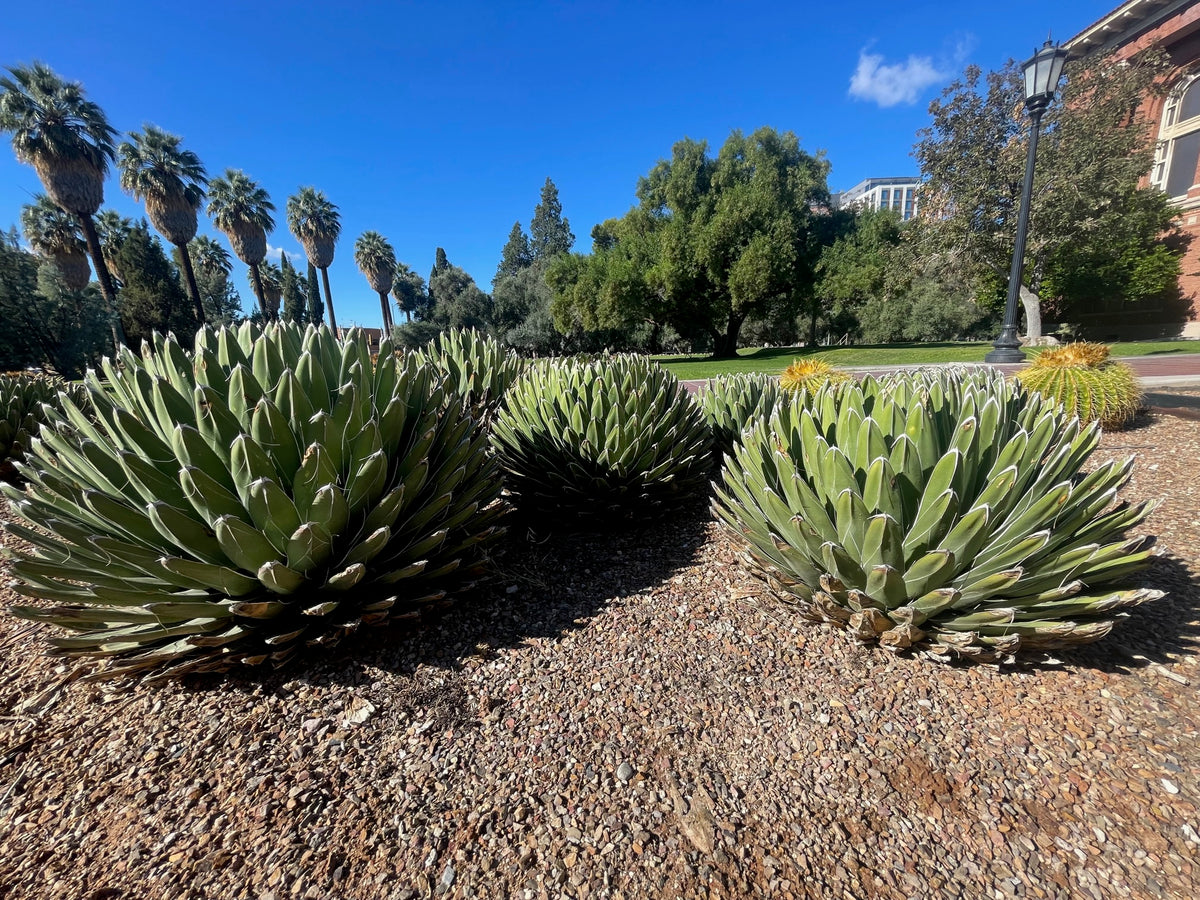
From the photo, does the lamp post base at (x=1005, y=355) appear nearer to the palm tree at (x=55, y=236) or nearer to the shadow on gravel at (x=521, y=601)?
the shadow on gravel at (x=521, y=601)

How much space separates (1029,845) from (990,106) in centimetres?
2868

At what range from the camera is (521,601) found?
2.87 m

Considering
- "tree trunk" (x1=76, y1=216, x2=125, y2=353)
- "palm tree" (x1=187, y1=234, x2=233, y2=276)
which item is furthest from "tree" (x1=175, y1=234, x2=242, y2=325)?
"tree trunk" (x1=76, y1=216, x2=125, y2=353)

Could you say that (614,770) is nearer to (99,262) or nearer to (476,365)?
(476,365)

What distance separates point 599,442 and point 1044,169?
26.2 meters

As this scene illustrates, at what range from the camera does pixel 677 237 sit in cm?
2458

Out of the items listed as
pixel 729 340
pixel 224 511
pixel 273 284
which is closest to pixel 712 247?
pixel 729 340

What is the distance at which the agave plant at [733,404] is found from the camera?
4.51 meters

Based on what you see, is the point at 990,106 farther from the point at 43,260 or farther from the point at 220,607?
the point at 43,260

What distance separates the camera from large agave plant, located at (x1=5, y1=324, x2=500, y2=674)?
1881 millimetres

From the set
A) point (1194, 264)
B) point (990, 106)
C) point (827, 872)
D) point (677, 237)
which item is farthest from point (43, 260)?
point (1194, 264)

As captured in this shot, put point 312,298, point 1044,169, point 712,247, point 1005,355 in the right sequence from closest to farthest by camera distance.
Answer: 1. point 1005,355
2. point 1044,169
3. point 712,247
4. point 312,298

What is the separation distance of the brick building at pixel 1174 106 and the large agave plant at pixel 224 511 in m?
37.3

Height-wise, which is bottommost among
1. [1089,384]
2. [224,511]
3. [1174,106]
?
[1089,384]
